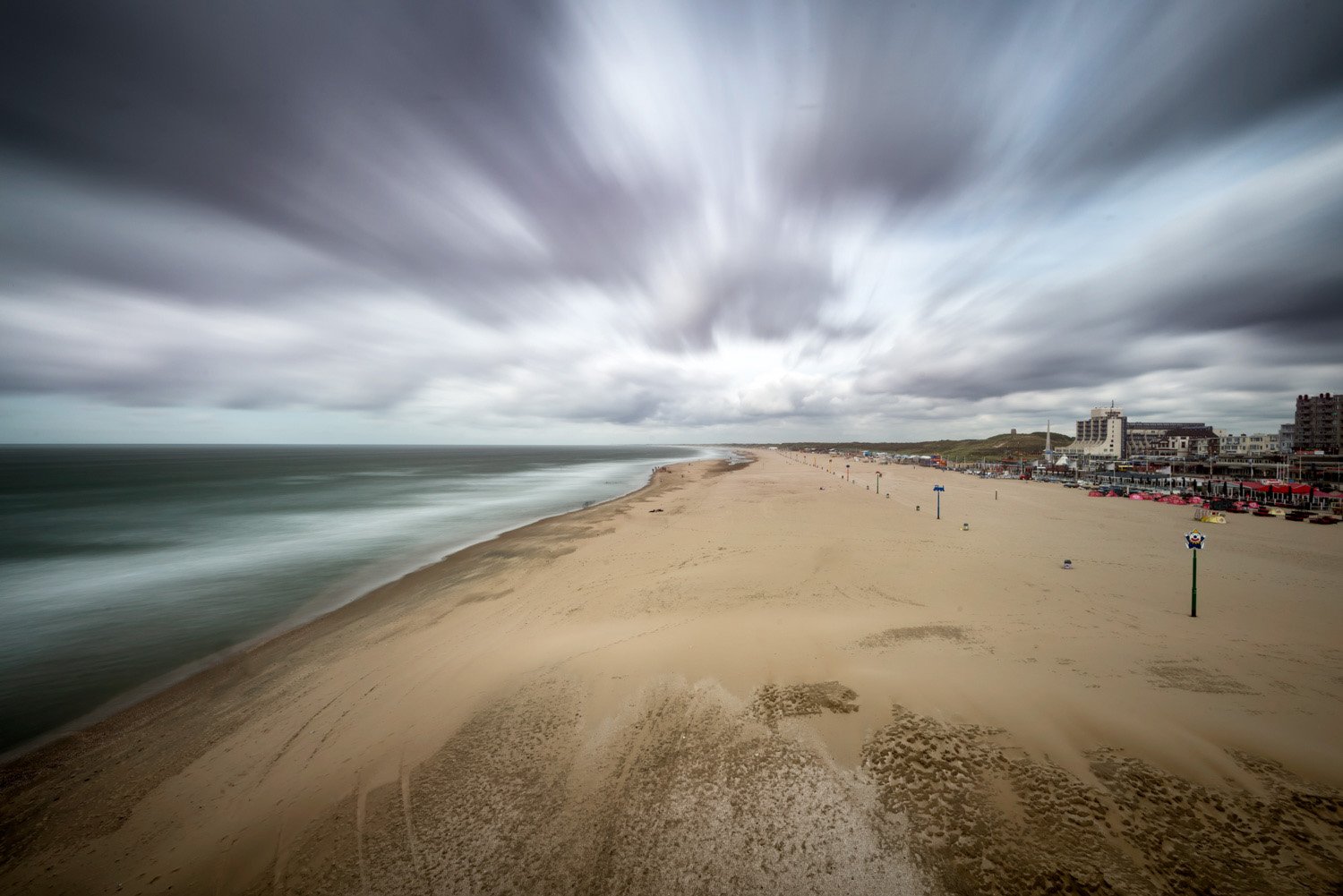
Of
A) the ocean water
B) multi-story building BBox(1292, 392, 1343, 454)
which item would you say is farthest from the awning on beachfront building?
multi-story building BBox(1292, 392, 1343, 454)

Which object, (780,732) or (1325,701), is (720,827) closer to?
(780,732)

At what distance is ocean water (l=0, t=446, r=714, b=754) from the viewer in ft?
40.8

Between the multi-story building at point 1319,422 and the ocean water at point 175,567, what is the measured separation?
150435mm

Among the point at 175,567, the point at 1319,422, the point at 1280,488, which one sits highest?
the point at 1319,422

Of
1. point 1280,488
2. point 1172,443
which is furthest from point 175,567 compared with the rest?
point 1172,443

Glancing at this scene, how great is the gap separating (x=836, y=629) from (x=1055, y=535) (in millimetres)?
19507

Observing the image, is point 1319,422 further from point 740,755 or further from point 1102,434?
point 740,755

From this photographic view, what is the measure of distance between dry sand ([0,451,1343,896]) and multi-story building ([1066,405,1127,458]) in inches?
5183

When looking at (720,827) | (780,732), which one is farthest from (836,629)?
(720,827)

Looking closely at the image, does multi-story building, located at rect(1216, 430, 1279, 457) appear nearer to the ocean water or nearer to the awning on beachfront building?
the awning on beachfront building

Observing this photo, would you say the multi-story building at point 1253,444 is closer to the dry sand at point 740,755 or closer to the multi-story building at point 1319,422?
the multi-story building at point 1319,422

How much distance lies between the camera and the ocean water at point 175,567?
1244 centimetres

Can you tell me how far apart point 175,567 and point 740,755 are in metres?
31.4

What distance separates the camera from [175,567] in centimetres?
2302
